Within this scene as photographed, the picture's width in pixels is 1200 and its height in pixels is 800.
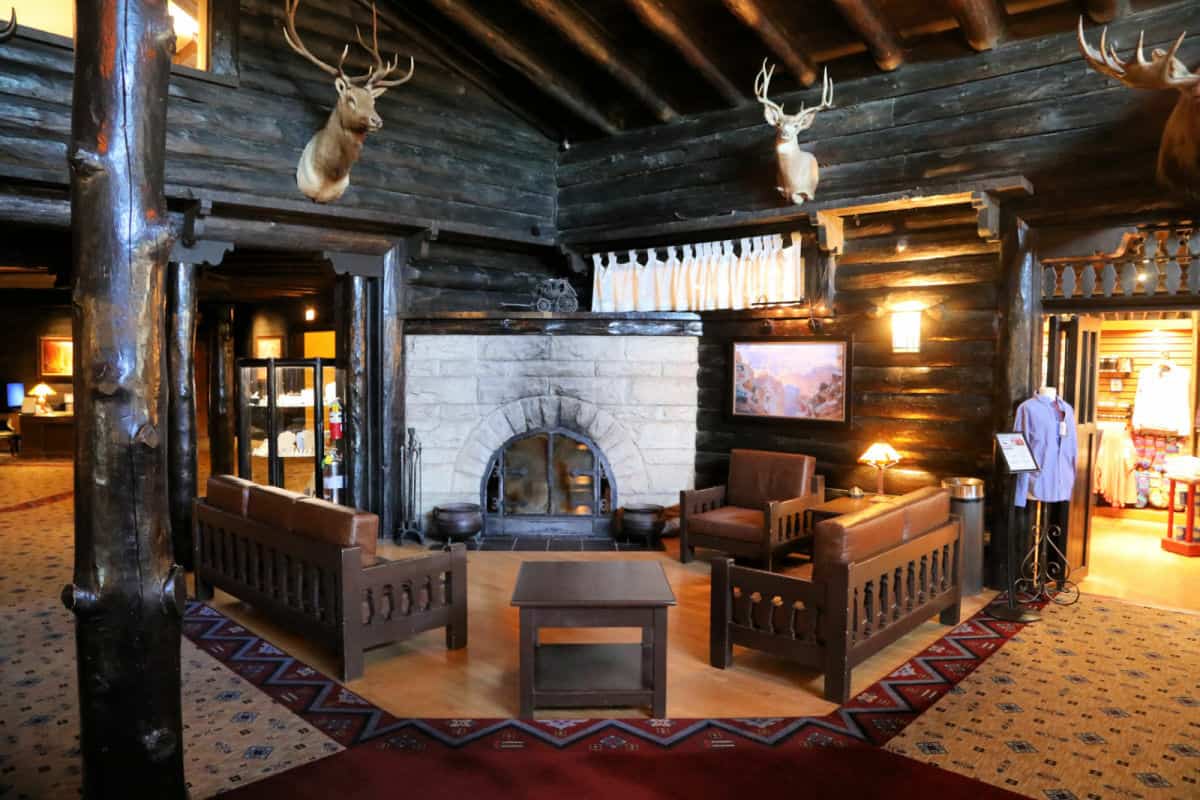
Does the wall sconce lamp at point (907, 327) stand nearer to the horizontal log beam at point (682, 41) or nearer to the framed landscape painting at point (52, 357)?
the horizontal log beam at point (682, 41)

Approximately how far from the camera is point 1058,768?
3502 millimetres

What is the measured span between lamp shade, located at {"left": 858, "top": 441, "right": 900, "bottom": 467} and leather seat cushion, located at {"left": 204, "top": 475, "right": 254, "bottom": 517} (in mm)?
4842

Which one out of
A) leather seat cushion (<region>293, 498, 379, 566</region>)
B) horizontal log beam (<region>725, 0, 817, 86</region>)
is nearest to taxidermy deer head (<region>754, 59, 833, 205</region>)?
horizontal log beam (<region>725, 0, 817, 86</region>)

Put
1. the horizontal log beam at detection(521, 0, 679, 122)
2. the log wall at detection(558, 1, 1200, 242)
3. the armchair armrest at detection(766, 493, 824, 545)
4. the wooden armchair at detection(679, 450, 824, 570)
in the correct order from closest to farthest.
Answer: the log wall at detection(558, 1, 1200, 242) < the armchair armrest at detection(766, 493, 824, 545) < the wooden armchair at detection(679, 450, 824, 570) < the horizontal log beam at detection(521, 0, 679, 122)

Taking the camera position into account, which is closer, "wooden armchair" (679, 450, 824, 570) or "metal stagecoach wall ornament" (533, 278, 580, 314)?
"wooden armchair" (679, 450, 824, 570)

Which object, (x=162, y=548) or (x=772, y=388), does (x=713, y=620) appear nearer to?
(x=162, y=548)

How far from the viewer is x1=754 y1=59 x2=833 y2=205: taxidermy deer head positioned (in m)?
6.63

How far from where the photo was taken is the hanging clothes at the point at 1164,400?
8.84 metres

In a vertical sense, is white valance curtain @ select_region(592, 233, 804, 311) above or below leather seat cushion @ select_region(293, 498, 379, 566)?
above

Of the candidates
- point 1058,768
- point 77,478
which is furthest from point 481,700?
point 1058,768

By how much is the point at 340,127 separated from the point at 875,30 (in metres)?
4.32

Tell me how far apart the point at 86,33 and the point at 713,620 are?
400cm

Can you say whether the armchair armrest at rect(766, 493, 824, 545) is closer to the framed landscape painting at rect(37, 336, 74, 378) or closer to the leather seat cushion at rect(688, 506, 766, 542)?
the leather seat cushion at rect(688, 506, 766, 542)

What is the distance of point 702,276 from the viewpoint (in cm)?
790
